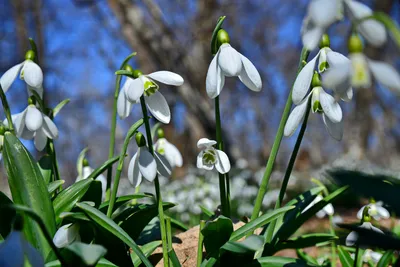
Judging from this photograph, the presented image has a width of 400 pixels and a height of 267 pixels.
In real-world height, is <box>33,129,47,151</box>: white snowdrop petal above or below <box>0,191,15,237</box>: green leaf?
above

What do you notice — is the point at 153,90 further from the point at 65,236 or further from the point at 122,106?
the point at 65,236

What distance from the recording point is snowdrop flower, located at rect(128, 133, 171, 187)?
1178 mm

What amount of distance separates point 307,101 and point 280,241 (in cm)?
46

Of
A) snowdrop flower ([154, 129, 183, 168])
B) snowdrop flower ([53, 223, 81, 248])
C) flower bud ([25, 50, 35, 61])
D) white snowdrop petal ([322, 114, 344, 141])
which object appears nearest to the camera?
snowdrop flower ([53, 223, 81, 248])

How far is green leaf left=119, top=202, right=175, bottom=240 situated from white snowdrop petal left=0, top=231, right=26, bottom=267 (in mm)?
576

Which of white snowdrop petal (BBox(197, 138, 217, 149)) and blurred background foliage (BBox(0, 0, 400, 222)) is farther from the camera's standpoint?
blurred background foliage (BBox(0, 0, 400, 222))

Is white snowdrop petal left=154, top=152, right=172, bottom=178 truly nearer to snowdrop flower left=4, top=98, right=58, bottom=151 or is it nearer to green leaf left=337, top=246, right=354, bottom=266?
snowdrop flower left=4, top=98, right=58, bottom=151

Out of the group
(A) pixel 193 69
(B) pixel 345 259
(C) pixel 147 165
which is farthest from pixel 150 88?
(A) pixel 193 69

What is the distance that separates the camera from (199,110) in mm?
6422

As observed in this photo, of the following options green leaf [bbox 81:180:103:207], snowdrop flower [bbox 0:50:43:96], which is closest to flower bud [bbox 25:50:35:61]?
snowdrop flower [bbox 0:50:43:96]

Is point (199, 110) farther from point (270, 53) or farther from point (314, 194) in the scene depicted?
point (270, 53)

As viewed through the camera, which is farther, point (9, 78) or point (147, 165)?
point (9, 78)

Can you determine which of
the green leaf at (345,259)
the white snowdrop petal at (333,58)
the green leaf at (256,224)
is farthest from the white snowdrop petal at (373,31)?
the green leaf at (345,259)

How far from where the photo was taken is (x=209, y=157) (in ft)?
4.30
